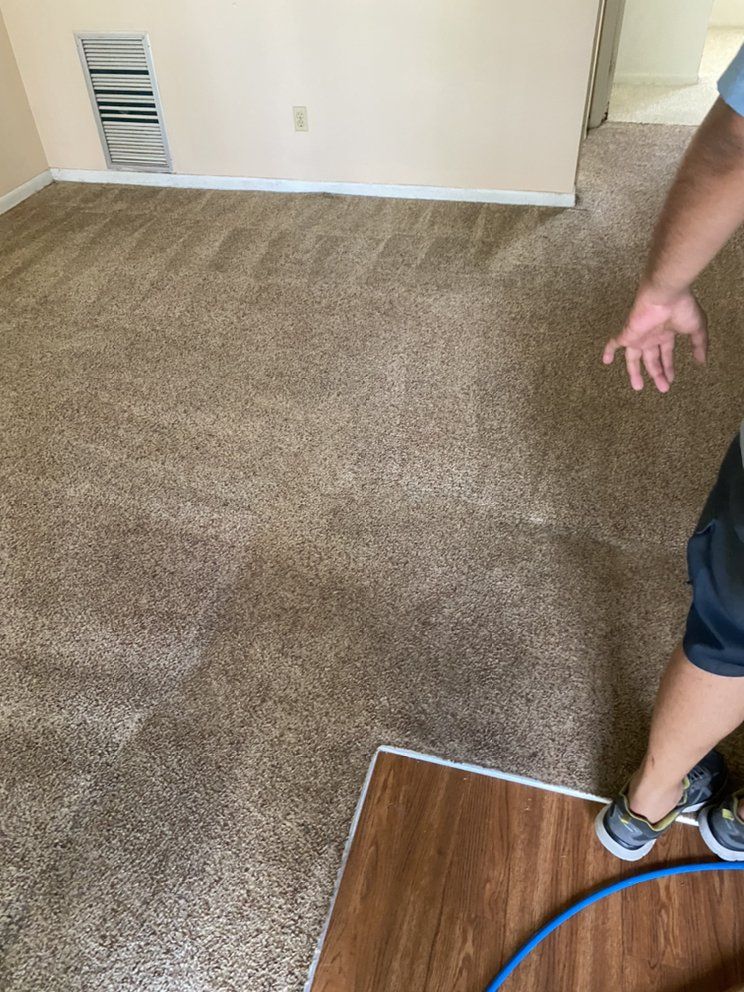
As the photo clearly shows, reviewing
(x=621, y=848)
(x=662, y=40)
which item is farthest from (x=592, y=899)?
(x=662, y=40)

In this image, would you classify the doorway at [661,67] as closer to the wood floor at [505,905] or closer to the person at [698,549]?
the person at [698,549]

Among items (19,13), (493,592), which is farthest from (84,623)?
(19,13)

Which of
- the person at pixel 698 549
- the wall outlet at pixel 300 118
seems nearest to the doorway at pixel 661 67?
the wall outlet at pixel 300 118

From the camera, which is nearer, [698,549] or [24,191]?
[698,549]

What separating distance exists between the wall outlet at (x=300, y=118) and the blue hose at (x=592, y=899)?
3.16m

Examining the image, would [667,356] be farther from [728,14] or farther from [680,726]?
[728,14]

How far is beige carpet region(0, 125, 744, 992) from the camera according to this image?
1.12m

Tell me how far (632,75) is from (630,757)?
4699 millimetres

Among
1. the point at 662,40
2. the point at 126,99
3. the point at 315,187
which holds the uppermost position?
the point at 126,99

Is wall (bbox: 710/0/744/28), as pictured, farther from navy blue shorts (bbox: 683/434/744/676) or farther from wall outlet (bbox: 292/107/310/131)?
navy blue shorts (bbox: 683/434/744/676)

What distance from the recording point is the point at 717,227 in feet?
2.37

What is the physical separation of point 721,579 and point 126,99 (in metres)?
A: 3.52

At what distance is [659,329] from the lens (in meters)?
0.93

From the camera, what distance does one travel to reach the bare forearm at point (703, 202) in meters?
0.66
